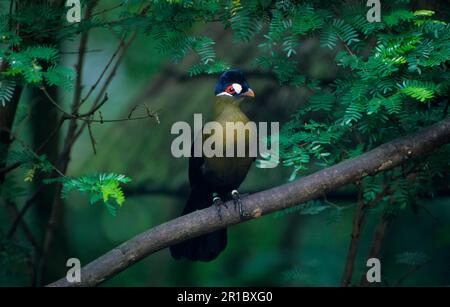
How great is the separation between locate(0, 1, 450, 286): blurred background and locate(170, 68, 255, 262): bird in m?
0.42

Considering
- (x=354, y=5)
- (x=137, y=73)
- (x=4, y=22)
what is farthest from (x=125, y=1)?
(x=137, y=73)

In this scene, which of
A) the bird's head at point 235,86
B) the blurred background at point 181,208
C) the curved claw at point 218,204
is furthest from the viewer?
the blurred background at point 181,208

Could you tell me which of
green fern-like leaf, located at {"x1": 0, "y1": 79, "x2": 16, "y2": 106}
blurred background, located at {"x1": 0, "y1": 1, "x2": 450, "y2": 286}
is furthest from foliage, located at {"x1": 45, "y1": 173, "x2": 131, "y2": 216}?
blurred background, located at {"x1": 0, "y1": 1, "x2": 450, "y2": 286}

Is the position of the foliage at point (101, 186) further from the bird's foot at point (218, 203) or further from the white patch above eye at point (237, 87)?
the white patch above eye at point (237, 87)

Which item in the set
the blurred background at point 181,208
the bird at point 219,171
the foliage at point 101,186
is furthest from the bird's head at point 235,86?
the foliage at point 101,186

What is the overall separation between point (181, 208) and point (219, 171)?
2.32 meters

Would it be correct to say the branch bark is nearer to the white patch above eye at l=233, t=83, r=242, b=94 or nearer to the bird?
the bird

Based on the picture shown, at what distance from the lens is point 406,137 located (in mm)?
3617

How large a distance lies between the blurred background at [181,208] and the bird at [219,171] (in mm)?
421

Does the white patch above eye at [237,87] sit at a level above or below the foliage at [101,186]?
above

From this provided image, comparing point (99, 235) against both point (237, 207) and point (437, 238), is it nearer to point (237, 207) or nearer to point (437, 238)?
point (437, 238)

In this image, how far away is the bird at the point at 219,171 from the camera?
450 centimetres

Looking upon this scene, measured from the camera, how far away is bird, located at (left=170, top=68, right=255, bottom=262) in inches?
177

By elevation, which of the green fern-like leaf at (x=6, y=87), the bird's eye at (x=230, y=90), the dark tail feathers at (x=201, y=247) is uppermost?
the bird's eye at (x=230, y=90)
